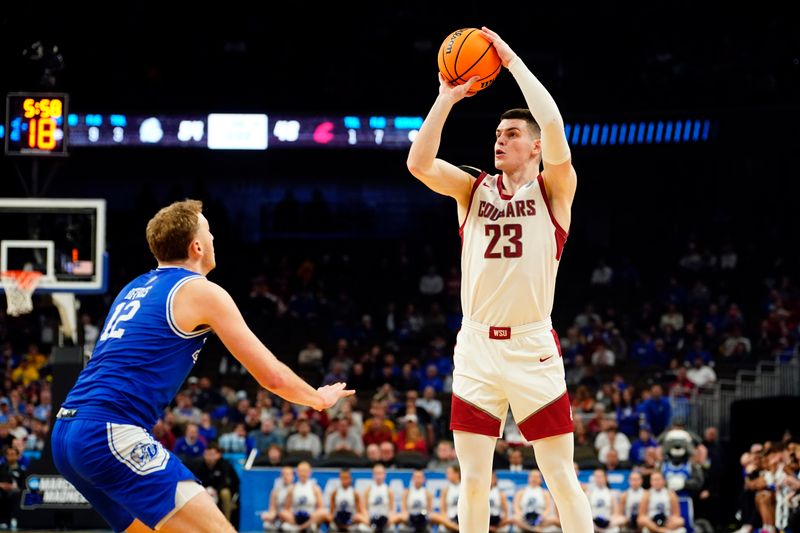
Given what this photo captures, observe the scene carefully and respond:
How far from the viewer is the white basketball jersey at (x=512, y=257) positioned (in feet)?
21.3

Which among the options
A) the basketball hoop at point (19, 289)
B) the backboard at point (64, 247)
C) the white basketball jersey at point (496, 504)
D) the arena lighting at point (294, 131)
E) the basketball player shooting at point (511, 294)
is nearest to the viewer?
the basketball player shooting at point (511, 294)

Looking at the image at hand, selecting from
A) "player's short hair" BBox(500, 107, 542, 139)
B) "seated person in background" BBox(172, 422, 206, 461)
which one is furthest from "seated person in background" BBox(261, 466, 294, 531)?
"player's short hair" BBox(500, 107, 542, 139)

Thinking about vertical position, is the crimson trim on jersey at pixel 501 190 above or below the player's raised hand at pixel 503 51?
below

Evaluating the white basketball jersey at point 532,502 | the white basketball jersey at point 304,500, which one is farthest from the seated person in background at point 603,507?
the white basketball jersey at point 304,500

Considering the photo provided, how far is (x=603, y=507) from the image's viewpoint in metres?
16.3

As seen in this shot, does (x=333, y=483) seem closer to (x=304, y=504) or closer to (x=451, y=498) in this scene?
(x=304, y=504)

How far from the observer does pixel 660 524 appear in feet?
52.9

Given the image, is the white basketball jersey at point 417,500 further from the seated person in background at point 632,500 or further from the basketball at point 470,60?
the basketball at point 470,60

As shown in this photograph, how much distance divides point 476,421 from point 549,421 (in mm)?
420

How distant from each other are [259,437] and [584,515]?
1279 centimetres

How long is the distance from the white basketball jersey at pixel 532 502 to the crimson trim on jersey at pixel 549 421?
406 inches

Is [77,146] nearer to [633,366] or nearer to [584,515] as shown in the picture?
[633,366]

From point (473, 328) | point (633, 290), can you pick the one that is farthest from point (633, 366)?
point (473, 328)

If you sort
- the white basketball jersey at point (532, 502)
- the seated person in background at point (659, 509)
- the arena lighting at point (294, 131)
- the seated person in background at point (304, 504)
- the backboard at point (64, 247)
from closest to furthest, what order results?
the backboard at point (64, 247) < the seated person in background at point (659, 509) < the white basketball jersey at point (532, 502) < the seated person in background at point (304, 504) < the arena lighting at point (294, 131)
